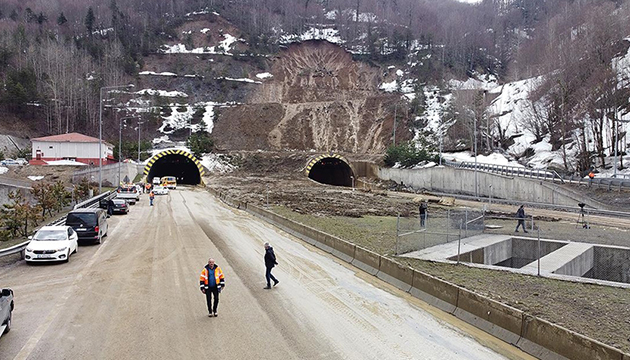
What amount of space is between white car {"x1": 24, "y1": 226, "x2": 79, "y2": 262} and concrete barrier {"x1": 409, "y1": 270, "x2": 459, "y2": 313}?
13.4 metres

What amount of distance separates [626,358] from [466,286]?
215 inches

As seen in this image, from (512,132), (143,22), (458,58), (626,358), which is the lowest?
(626,358)

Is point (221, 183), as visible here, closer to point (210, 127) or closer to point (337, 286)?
point (210, 127)

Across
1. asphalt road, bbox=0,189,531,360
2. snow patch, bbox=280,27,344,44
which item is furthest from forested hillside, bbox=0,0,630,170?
asphalt road, bbox=0,189,531,360

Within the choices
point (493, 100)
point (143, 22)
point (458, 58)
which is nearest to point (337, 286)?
point (493, 100)

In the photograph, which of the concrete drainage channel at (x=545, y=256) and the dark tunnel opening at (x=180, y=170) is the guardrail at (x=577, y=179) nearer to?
the concrete drainage channel at (x=545, y=256)

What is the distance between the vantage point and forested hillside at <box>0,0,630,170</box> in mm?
57578

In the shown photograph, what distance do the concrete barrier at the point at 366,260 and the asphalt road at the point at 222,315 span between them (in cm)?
57

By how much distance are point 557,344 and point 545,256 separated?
11.3 m

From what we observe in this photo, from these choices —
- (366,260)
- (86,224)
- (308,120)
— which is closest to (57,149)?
(308,120)

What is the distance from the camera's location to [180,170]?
94.2m

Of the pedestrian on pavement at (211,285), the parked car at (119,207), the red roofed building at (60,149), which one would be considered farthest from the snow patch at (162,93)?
the pedestrian on pavement at (211,285)

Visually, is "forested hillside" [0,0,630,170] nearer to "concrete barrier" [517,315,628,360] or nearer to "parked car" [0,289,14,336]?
"concrete barrier" [517,315,628,360]

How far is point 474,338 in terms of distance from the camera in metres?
10.4
